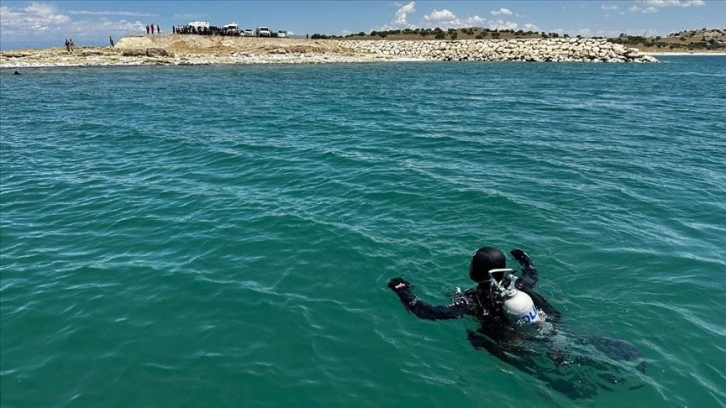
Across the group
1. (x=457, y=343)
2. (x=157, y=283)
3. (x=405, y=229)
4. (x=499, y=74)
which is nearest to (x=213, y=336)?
(x=157, y=283)

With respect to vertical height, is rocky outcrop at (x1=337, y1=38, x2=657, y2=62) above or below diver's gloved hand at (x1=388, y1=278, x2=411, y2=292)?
above

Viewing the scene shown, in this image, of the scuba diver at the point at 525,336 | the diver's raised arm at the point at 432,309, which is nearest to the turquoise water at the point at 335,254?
the scuba diver at the point at 525,336

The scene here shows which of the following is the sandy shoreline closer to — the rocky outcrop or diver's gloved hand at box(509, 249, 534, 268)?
the rocky outcrop

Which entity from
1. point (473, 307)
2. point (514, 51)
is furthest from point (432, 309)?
point (514, 51)

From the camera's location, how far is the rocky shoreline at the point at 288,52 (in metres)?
73.1

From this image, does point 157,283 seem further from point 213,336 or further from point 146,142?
point 146,142

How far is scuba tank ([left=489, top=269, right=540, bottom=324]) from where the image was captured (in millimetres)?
6141

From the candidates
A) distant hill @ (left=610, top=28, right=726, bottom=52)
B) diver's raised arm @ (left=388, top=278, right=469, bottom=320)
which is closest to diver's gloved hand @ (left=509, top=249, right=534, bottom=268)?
diver's raised arm @ (left=388, top=278, right=469, bottom=320)

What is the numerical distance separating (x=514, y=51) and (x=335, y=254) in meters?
84.4

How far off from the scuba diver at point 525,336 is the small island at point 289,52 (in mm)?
75363

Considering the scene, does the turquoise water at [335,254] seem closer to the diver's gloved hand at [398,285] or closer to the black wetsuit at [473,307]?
the black wetsuit at [473,307]

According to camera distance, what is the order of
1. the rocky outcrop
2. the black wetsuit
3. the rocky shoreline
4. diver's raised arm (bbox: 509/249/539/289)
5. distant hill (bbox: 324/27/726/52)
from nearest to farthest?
the black wetsuit, diver's raised arm (bbox: 509/249/539/289), the rocky shoreline, the rocky outcrop, distant hill (bbox: 324/27/726/52)

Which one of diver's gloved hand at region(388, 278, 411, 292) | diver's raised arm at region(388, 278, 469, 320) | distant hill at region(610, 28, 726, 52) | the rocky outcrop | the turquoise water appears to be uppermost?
distant hill at region(610, 28, 726, 52)

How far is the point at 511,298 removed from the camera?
616cm
